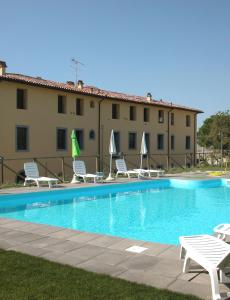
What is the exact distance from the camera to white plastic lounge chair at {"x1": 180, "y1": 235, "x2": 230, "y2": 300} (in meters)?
3.51

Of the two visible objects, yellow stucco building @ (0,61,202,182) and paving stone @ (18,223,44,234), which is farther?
yellow stucco building @ (0,61,202,182)

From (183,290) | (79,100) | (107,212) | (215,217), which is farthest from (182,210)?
(79,100)

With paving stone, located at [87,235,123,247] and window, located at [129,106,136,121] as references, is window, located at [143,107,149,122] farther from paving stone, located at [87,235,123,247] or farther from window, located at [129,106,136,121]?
paving stone, located at [87,235,123,247]

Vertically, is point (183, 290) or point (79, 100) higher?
point (79, 100)

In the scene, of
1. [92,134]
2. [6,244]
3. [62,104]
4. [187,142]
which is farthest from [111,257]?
[187,142]

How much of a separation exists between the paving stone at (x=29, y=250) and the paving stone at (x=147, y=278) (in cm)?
139

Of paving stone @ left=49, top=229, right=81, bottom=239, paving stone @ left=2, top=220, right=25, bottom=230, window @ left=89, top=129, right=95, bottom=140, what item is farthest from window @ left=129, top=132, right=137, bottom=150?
paving stone @ left=49, top=229, right=81, bottom=239

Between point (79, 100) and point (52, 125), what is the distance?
2787 mm

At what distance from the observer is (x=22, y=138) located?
18469 millimetres

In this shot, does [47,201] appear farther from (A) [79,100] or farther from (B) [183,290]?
(A) [79,100]

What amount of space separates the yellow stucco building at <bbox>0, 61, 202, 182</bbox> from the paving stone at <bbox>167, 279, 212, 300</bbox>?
34.1 feet

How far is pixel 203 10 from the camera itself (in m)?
11.9

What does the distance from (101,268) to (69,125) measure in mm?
17044

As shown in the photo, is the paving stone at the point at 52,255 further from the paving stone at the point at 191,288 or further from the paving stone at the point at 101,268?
the paving stone at the point at 191,288
